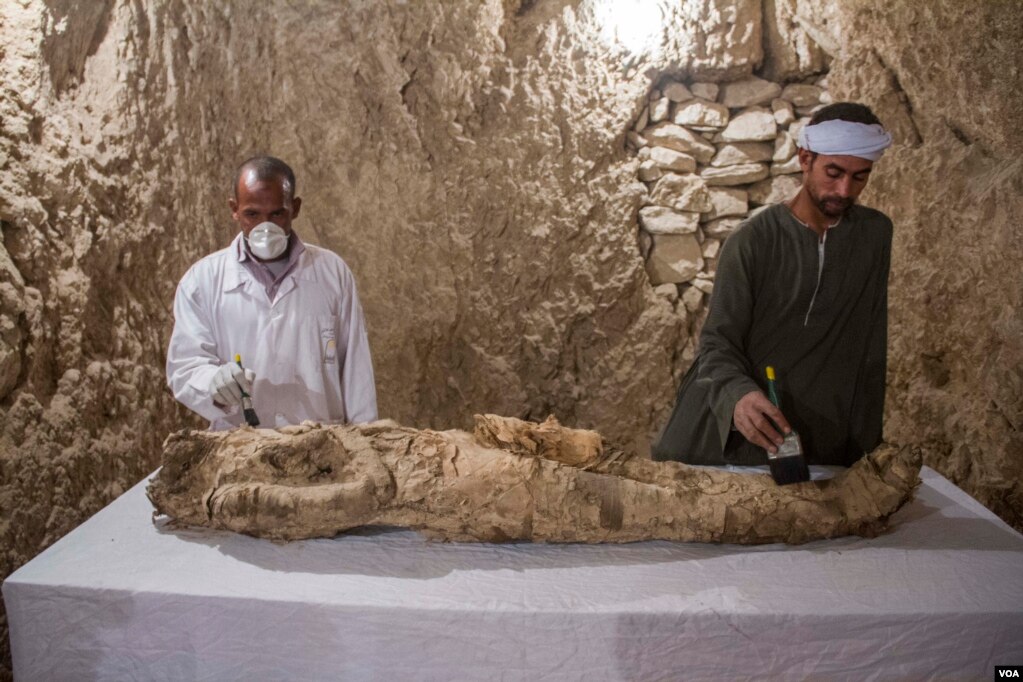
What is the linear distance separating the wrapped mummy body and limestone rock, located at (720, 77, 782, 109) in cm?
255

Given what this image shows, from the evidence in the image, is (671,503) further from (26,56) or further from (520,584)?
(26,56)

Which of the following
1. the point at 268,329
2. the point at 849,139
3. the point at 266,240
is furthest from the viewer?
the point at 268,329

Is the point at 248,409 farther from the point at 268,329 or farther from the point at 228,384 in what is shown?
the point at 268,329

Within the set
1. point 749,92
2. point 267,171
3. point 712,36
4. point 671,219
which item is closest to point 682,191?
point 671,219

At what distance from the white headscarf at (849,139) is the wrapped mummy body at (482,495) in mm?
872

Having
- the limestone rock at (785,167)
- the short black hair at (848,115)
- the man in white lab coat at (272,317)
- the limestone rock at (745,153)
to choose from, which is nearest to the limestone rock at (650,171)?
the limestone rock at (745,153)

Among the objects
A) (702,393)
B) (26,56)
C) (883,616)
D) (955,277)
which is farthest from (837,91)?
(26,56)

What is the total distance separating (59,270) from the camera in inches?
116

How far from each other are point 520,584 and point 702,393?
3.29 ft

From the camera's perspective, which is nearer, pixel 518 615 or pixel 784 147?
pixel 518 615

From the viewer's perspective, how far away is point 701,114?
4270mm

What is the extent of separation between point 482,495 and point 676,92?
9.47ft

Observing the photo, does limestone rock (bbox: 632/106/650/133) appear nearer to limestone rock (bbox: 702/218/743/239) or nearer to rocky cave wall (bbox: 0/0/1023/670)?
rocky cave wall (bbox: 0/0/1023/670)

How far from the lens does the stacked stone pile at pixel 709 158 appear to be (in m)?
4.27
